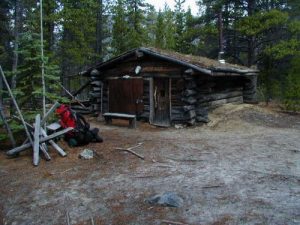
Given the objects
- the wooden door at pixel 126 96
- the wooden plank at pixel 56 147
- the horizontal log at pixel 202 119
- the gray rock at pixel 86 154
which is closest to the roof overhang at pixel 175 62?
the wooden door at pixel 126 96

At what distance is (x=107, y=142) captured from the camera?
10.3m

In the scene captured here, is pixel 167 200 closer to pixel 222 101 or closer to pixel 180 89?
pixel 180 89

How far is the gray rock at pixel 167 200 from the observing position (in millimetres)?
5547

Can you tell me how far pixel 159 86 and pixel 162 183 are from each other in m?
8.41

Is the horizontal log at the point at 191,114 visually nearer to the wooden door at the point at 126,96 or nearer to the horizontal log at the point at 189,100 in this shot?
the horizontal log at the point at 189,100

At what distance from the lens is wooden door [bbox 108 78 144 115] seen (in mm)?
14688

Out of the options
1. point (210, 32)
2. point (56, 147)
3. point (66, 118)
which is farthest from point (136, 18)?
point (56, 147)

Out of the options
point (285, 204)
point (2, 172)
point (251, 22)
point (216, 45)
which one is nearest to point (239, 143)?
point (285, 204)

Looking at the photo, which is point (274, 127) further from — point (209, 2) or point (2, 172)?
point (209, 2)

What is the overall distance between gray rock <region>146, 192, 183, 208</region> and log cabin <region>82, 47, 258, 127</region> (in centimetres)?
765

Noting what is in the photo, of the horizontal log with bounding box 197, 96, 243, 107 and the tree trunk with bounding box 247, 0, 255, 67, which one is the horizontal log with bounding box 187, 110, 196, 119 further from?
the tree trunk with bounding box 247, 0, 255, 67

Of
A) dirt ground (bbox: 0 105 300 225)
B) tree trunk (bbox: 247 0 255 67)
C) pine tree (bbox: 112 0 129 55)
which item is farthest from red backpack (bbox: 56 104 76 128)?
pine tree (bbox: 112 0 129 55)

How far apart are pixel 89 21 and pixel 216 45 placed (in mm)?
9832

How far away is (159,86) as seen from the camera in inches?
577
